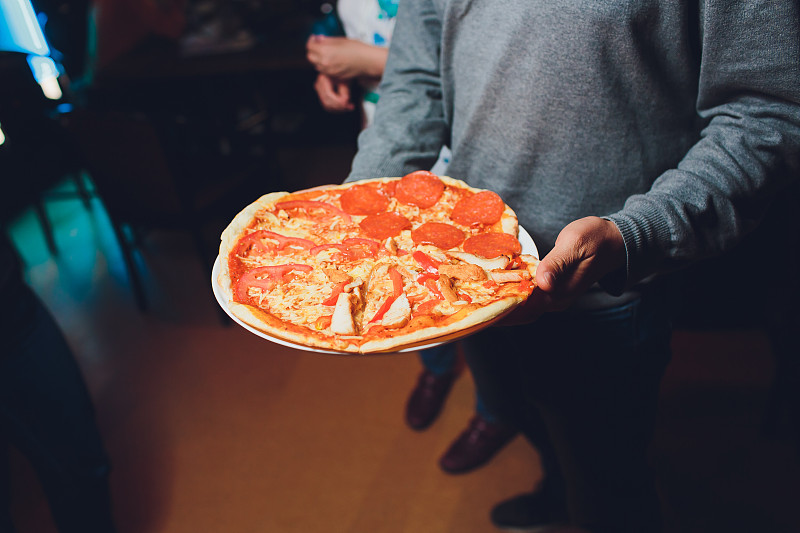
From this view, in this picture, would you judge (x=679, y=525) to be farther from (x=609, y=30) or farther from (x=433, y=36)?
(x=433, y=36)

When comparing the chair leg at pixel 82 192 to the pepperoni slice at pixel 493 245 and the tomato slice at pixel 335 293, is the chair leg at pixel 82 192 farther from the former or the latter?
the pepperoni slice at pixel 493 245

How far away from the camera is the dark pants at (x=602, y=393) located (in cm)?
137

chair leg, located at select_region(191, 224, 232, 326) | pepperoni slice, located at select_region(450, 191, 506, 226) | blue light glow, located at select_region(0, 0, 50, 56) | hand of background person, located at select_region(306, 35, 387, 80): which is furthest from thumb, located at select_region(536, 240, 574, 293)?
blue light glow, located at select_region(0, 0, 50, 56)

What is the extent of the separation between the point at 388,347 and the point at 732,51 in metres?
0.87

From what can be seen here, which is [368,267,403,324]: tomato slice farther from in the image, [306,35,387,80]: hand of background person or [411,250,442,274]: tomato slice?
[306,35,387,80]: hand of background person

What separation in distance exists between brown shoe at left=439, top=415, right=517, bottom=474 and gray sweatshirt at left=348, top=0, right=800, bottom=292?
1.12 meters

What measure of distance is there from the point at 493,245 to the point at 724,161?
0.50 metres

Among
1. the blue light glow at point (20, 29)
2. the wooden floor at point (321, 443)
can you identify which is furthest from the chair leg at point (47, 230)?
the blue light glow at point (20, 29)

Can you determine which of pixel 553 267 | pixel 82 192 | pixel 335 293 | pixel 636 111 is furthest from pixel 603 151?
pixel 82 192

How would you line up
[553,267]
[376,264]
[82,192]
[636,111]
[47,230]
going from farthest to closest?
[82,192]
[47,230]
[376,264]
[636,111]
[553,267]

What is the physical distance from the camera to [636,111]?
1.19 meters

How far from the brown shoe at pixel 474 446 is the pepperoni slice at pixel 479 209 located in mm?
1138

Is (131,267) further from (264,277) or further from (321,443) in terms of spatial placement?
(264,277)

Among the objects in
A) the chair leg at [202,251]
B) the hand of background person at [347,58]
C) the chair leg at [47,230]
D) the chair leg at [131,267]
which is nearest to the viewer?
the hand of background person at [347,58]
